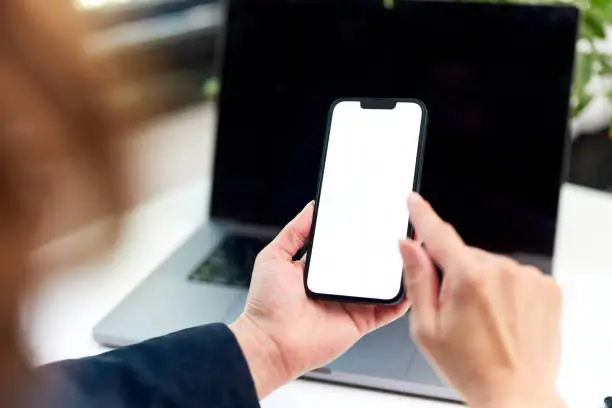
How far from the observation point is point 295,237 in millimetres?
437

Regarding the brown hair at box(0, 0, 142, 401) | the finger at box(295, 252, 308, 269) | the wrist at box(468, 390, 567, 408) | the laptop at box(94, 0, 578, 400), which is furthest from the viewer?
the laptop at box(94, 0, 578, 400)

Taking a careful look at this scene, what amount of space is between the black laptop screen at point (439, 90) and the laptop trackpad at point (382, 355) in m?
0.14

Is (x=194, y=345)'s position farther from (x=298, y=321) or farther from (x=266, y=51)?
(x=266, y=51)

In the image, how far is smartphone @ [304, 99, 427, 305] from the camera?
40 centimetres

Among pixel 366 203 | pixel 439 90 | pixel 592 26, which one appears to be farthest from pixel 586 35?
pixel 366 203

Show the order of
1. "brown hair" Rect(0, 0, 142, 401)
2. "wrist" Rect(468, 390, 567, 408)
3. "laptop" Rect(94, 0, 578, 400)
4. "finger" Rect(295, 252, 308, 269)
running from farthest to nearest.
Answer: "laptop" Rect(94, 0, 578, 400), "finger" Rect(295, 252, 308, 269), "wrist" Rect(468, 390, 567, 408), "brown hair" Rect(0, 0, 142, 401)

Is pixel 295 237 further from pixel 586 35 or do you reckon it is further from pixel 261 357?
pixel 586 35

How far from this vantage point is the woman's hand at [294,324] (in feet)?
1.32

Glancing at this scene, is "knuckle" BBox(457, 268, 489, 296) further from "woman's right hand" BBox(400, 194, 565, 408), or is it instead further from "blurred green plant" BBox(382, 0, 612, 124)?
"blurred green plant" BBox(382, 0, 612, 124)

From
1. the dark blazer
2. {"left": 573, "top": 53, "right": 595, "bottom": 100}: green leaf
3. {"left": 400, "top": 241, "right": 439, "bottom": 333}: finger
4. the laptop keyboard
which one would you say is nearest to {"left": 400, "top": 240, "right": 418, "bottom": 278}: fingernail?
{"left": 400, "top": 241, "right": 439, "bottom": 333}: finger

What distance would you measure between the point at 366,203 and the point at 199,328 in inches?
5.0

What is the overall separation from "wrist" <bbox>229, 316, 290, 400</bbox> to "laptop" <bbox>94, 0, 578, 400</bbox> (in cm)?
10

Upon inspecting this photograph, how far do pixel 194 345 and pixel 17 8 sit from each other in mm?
218

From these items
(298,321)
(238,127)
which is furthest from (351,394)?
(238,127)
